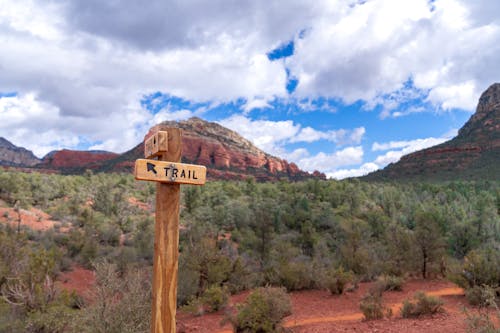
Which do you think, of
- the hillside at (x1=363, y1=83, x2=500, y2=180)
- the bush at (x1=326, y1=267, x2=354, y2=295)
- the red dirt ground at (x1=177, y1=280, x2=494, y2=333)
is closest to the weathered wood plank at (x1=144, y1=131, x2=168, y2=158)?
the red dirt ground at (x1=177, y1=280, x2=494, y2=333)

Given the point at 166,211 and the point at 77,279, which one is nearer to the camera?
the point at 166,211

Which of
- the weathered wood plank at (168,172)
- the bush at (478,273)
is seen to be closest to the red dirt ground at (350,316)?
the bush at (478,273)

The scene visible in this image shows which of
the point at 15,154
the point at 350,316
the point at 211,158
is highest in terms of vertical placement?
the point at 15,154

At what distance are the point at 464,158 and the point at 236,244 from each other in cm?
6080

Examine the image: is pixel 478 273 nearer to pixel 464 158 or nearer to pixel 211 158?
→ pixel 464 158

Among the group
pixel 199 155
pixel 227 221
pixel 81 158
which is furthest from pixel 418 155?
pixel 81 158

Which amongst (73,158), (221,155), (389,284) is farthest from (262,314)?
(73,158)

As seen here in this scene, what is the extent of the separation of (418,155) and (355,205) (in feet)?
207

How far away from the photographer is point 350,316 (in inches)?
417

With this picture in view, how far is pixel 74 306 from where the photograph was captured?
11.5 meters

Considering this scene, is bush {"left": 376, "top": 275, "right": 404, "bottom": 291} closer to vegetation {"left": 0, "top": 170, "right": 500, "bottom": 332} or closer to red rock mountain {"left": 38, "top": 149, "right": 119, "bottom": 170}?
vegetation {"left": 0, "top": 170, "right": 500, "bottom": 332}

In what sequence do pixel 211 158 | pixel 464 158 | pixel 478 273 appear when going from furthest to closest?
pixel 211 158
pixel 464 158
pixel 478 273

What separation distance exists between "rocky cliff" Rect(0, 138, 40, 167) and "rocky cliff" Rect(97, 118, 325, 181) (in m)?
42.0

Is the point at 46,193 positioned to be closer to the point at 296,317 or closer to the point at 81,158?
the point at 296,317
